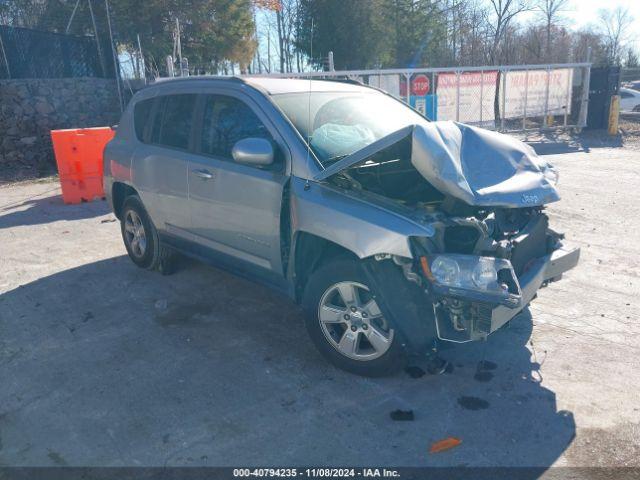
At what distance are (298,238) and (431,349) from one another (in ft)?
3.99

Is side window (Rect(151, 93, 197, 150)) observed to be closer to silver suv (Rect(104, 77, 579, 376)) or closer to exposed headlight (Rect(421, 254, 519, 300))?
silver suv (Rect(104, 77, 579, 376))

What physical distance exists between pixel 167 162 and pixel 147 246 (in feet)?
3.70

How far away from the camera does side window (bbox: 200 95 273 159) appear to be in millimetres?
4441

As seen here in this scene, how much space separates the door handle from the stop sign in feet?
34.8

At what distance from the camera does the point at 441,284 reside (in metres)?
3.30

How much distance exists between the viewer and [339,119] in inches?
179

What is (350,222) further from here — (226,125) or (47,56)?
(47,56)

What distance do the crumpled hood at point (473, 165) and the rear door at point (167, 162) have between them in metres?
1.81

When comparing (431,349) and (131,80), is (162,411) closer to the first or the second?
(431,349)

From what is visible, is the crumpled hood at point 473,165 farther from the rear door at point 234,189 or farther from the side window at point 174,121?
the side window at point 174,121

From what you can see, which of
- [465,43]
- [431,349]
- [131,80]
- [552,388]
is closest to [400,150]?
[431,349]

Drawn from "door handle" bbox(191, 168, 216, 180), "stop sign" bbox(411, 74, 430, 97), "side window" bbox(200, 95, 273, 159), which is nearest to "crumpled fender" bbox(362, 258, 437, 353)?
"side window" bbox(200, 95, 273, 159)

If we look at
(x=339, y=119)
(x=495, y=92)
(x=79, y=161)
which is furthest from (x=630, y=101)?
(x=339, y=119)

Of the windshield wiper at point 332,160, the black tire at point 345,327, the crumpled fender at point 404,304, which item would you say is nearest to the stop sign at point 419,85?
the windshield wiper at point 332,160
